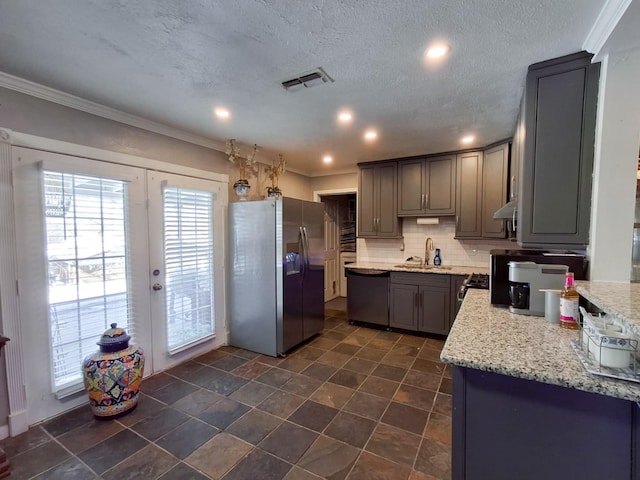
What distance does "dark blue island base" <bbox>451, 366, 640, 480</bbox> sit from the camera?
0.96 meters

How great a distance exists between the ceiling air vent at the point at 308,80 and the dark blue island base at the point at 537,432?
1.88 m

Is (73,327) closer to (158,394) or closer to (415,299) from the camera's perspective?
(158,394)

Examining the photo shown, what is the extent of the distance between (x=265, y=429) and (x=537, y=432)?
1650mm

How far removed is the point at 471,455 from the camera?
1148mm

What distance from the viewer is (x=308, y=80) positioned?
1955 mm

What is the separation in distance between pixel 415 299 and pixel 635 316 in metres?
2.77

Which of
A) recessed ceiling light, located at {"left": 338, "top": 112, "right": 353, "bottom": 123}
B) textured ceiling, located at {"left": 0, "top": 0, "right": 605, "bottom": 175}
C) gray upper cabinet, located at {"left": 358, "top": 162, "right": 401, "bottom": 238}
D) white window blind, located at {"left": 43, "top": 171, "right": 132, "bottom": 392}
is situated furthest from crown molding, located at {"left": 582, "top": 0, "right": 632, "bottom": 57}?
white window blind, located at {"left": 43, "top": 171, "right": 132, "bottom": 392}

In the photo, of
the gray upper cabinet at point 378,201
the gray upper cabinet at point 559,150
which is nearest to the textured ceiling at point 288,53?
the gray upper cabinet at point 559,150

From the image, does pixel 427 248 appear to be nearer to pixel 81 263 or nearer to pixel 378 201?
pixel 378 201

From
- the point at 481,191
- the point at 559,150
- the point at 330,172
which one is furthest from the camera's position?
the point at 330,172

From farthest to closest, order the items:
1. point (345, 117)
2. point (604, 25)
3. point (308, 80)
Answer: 1. point (345, 117)
2. point (308, 80)
3. point (604, 25)

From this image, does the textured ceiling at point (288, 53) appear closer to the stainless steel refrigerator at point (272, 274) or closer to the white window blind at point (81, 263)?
the white window blind at point (81, 263)

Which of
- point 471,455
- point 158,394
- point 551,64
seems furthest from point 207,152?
point 471,455

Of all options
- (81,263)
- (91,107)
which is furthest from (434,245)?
(91,107)
